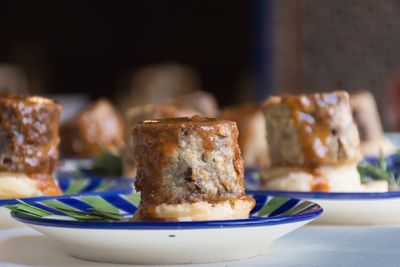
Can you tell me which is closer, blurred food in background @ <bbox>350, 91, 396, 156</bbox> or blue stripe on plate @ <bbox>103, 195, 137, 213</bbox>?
blue stripe on plate @ <bbox>103, 195, 137, 213</bbox>

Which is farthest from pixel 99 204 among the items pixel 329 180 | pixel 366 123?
pixel 366 123

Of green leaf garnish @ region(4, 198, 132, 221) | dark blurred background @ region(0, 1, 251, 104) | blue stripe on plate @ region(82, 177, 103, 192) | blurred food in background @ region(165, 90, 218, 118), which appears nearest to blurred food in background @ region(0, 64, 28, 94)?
dark blurred background @ region(0, 1, 251, 104)

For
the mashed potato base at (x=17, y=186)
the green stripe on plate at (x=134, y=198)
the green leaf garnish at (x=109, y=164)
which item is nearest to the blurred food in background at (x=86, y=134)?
the green leaf garnish at (x=109, y=164)

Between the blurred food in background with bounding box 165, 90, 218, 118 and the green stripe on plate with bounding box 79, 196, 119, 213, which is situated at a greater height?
the blurred food in background with bounding box 165, 90, 218, 118

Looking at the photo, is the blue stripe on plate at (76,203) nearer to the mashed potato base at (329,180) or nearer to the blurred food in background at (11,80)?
the mashed potato base at (329,180)

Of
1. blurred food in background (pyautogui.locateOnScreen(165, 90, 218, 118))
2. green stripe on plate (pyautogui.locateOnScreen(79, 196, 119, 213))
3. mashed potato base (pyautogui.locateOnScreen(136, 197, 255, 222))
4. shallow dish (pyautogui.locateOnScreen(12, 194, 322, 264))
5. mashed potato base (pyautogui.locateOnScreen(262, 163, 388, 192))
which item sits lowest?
shallow dish (pyautogui.locateOnScreen(12, 194, 322, 264))

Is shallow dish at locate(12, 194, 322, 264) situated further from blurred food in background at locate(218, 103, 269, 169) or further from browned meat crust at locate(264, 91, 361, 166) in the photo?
blurred food in background at locate(218, 103, 269, 169)

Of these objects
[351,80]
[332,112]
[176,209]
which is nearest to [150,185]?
[176,209]

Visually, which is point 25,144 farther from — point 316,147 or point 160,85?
point 160,85
